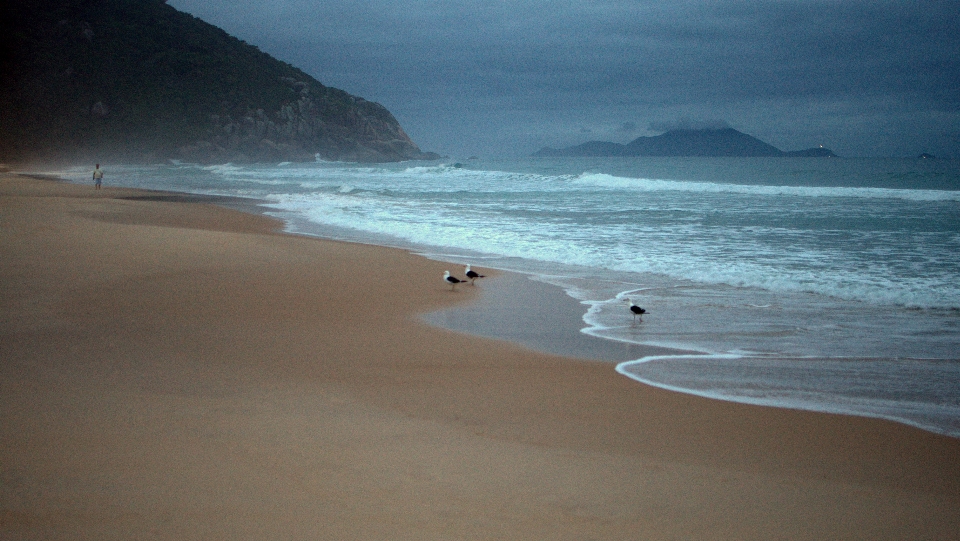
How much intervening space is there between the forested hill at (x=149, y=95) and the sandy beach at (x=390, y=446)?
259 ft

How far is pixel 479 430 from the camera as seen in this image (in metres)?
3.81

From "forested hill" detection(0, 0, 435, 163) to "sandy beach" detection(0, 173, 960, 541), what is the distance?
7880 centimetres

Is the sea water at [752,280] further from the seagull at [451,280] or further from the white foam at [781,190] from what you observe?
the white foam at [781,190]

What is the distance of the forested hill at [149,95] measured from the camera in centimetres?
8269

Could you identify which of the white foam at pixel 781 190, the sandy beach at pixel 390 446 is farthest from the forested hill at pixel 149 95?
the sandy beach at pixel 390 446

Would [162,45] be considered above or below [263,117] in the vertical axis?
above

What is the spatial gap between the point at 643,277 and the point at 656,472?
686 centimetres

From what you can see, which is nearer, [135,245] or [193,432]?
[193,432]

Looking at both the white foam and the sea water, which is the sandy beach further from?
the white foam

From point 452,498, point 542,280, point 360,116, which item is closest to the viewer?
point 452,498

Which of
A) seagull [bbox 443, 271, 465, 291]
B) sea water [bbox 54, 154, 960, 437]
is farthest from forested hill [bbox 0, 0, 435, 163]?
seagull [bbox 443, 271, 465, 291]

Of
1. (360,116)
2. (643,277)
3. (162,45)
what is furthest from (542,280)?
(360,116)

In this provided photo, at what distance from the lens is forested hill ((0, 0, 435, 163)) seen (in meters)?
82.7

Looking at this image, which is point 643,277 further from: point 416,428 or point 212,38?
point 212,38
